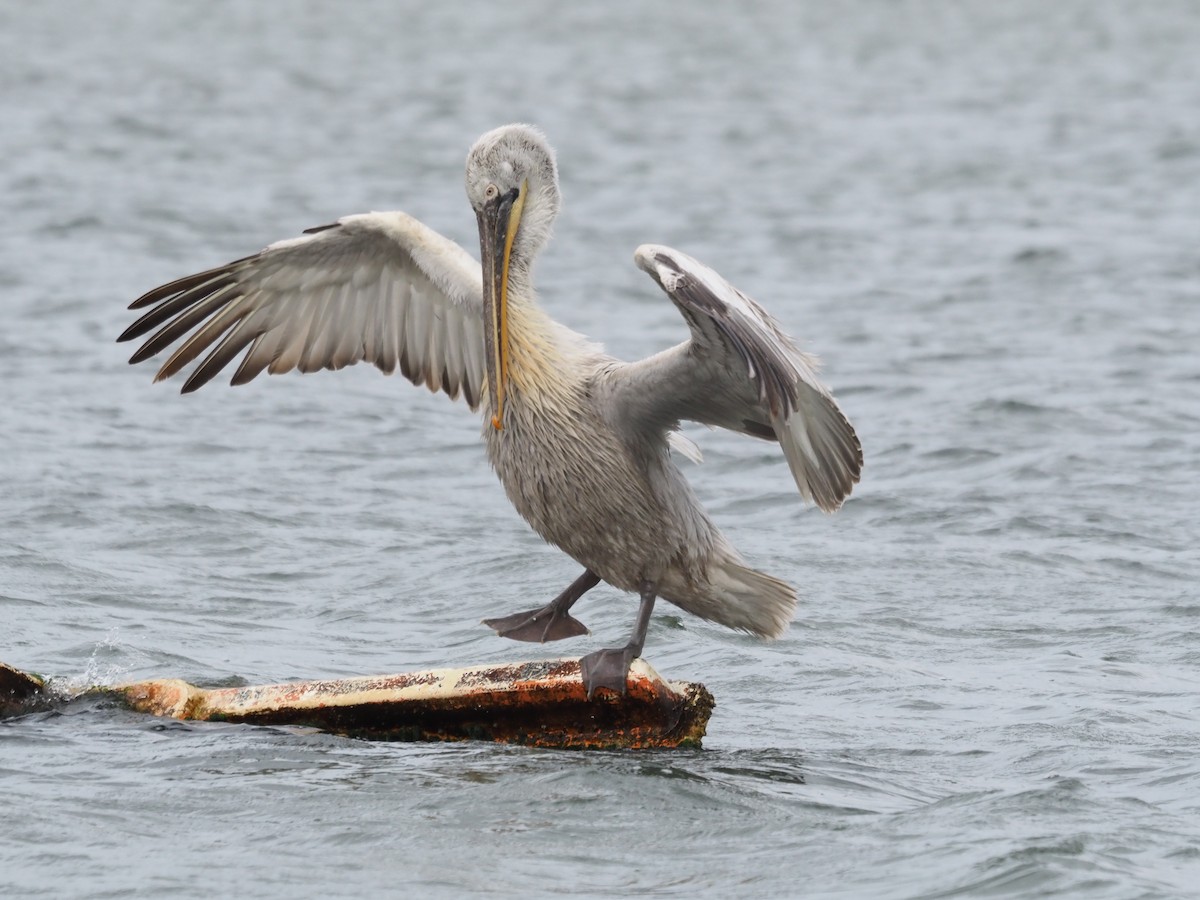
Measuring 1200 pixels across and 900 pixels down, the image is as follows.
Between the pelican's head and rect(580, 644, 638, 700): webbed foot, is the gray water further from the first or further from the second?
the pelican's head

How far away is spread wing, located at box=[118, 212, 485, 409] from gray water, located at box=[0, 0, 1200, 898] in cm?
105

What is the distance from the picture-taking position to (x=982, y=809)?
556cm

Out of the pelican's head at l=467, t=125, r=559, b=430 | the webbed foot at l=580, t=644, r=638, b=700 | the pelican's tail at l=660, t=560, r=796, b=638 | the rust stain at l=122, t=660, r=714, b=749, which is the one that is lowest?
the rust stain at l=122, t=660, r=714, b=749

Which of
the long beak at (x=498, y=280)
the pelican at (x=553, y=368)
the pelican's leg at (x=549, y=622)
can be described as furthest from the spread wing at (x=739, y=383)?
the pelican's leg at (x=549, y=622)

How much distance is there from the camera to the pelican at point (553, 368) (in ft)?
19.2

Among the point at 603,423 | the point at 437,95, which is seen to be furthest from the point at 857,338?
the point at 437,95

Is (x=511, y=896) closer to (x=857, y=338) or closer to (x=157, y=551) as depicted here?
(x=157, y=551)

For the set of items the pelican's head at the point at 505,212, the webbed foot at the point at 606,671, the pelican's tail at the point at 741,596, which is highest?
the pelican's head at the point at 505,212

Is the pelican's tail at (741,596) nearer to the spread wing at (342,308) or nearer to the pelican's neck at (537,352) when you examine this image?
the pelican's neck at (537,352)

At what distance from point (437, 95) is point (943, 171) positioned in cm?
732

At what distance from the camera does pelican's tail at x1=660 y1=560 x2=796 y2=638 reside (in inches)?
258

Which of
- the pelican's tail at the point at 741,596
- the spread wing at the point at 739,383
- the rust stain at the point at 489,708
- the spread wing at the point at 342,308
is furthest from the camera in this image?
the spread wing at the point at 342,308

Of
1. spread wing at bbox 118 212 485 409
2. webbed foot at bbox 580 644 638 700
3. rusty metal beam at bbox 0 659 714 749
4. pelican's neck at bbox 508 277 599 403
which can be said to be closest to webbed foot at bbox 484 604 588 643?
rusty metal beam at bbox 0 659 714 749

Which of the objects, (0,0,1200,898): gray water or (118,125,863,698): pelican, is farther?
(118,125,863,698): pelican
